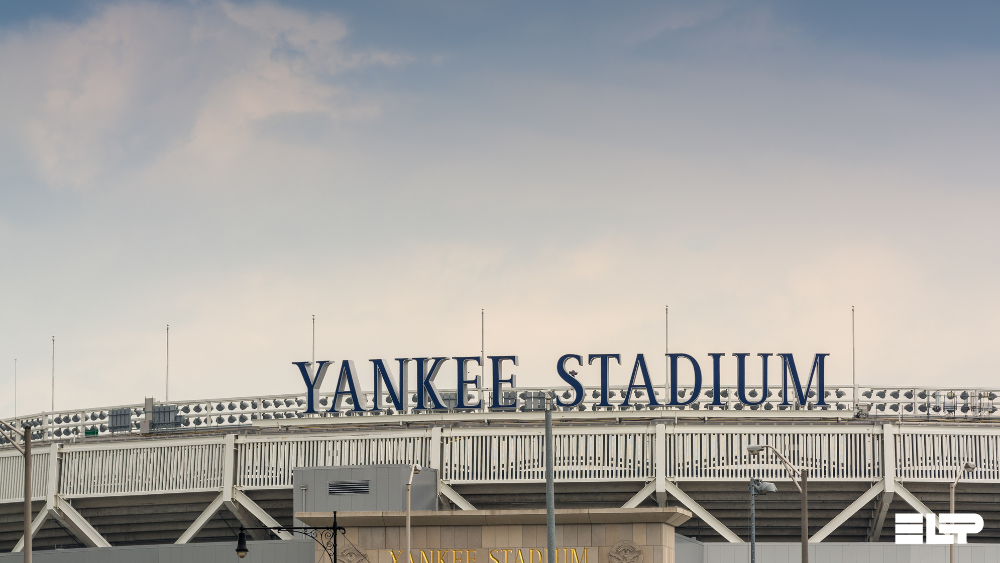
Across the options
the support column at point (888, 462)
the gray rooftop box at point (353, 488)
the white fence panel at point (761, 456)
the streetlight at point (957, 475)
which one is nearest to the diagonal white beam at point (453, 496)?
the gray rooftop box at point (353, 488)

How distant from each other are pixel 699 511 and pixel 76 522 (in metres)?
30.2

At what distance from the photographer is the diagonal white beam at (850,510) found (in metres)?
65.4

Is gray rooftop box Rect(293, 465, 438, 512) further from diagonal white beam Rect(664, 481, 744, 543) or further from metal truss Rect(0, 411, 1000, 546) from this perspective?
diagonal white beam Rect(664, 481, 744, 543)

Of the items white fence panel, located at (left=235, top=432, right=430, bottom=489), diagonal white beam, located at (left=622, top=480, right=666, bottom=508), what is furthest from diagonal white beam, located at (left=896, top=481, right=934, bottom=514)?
white fence panel, located at (left=235, top=432, right=430, bottom=489)

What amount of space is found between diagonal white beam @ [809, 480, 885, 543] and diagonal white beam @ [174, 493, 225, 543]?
28.0 metres

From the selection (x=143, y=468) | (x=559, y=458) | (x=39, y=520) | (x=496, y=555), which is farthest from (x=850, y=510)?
(x=39, y=520)

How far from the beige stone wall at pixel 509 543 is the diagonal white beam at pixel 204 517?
17.5 metres

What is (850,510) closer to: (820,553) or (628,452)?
(820,553)

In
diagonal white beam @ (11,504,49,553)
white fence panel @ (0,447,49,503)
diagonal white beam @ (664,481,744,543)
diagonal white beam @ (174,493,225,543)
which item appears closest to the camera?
diagonal white beam @ (664,481,744,543)

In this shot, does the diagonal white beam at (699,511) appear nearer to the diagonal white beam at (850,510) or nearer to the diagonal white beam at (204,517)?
the diagonal white beam at (850,510)

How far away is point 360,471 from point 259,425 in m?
12.6

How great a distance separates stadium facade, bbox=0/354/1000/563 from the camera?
65562 millimetres

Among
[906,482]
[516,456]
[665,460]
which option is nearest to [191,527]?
[516,456]

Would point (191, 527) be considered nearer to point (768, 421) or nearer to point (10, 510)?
point (10, 510)
